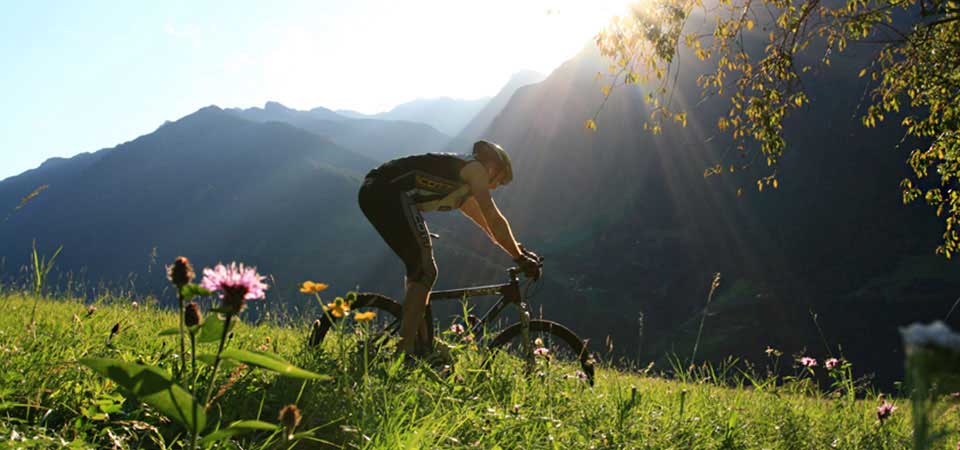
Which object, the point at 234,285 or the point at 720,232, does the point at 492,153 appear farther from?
the point at 720,232

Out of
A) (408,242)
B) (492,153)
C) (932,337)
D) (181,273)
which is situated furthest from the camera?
(492,153)

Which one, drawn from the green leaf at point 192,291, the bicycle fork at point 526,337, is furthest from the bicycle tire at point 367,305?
the green leaf at point 192,291

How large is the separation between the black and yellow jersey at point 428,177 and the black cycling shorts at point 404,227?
8cm

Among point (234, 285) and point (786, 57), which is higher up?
point (786, 57)

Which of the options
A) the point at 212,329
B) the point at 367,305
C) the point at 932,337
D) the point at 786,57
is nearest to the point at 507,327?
the point at 367,305

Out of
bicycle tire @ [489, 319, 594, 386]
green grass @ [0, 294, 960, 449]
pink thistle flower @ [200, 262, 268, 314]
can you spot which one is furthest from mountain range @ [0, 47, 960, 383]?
pink thistle flower @ [200, 262, 268, 314]

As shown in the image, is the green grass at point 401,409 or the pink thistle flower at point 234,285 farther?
the green grass at point 401,409

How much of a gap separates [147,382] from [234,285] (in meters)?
0.28

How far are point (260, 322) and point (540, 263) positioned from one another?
3.23 meters

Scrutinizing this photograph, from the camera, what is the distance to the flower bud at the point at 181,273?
1.27 meters

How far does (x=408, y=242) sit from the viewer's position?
4676 millimetres

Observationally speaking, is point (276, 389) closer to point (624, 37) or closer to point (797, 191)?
point (624, 37)

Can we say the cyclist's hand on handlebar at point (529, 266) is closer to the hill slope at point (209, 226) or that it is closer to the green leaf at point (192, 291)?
the green leaf at point (192, 291)

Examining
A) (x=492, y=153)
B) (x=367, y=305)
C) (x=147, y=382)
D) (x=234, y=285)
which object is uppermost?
(x=492, y=153)
